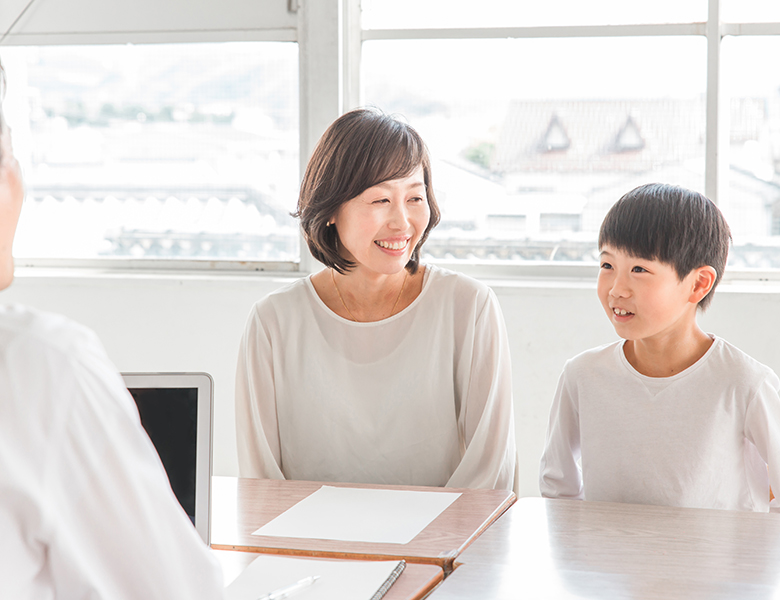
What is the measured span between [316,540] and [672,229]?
2.75 feet

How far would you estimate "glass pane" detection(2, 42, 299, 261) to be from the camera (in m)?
3.11

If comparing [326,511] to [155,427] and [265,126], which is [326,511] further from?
[265,126]

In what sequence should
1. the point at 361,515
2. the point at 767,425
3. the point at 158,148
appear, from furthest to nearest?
the point at 158,148 < the point at 767,425 < the point at 361,515

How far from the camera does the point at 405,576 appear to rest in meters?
1.05

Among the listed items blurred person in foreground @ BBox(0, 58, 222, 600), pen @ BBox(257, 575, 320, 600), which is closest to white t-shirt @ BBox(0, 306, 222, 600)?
blurred person in foreground @ BBox(0, 58, 222, 600)

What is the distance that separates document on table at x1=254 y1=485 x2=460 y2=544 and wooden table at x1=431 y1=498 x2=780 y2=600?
0.12 meters

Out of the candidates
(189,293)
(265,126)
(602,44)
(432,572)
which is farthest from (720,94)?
(432,572)

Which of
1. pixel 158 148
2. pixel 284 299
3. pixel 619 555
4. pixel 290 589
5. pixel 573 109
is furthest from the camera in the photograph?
pixel 158 148

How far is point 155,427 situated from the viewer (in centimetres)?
104

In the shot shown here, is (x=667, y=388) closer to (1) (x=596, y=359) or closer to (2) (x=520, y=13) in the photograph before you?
(1) (x=596, y=359)

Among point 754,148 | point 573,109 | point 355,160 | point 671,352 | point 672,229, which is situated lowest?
point 671,352

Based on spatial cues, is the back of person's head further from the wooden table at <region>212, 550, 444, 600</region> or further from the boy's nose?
the wooden table at <region>212, 550, 444, 600</region>

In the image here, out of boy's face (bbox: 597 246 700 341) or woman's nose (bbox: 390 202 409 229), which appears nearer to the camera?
boy's face (bbox: 597 246 700 341)

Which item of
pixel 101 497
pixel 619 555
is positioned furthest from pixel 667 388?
pixel 101 497
